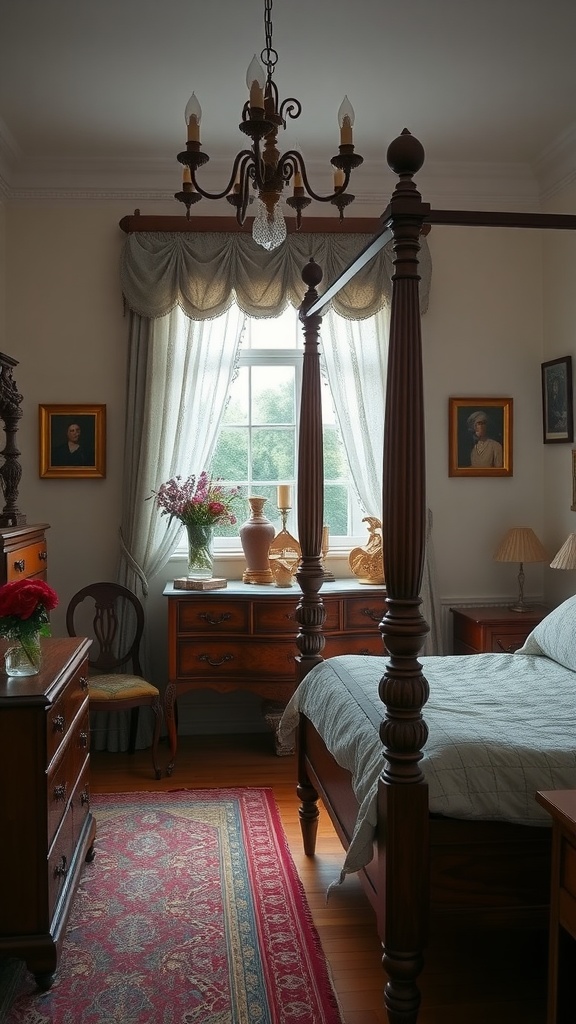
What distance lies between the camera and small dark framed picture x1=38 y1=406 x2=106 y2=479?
5374 millimetres

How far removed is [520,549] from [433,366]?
4.17 feet

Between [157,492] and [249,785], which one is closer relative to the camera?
[249,785]

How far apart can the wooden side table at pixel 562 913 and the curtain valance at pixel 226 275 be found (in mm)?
3858

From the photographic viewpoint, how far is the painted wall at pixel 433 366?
538 centimetres

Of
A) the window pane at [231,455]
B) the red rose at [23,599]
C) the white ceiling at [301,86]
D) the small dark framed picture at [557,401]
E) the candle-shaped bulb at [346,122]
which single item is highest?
the white ceiling at [301,86]

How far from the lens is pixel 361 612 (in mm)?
5102

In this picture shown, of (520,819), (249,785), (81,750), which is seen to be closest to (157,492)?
(249,785)

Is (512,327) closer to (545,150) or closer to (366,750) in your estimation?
(545,150)

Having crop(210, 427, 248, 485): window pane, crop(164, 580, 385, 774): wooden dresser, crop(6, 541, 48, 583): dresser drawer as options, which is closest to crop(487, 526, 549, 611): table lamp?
crop(164, 580, 385, 774): wooden dresser

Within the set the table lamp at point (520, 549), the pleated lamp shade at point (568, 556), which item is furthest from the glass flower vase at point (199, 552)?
the pleated lamp shade at point (568, 556)

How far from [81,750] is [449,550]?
115 inches

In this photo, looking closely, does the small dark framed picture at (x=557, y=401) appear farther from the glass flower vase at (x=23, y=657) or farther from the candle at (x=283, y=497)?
the glass flower vase at (x=23, y=657)

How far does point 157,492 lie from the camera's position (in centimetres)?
536

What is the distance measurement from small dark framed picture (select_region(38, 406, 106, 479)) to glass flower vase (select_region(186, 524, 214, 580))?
72cm
